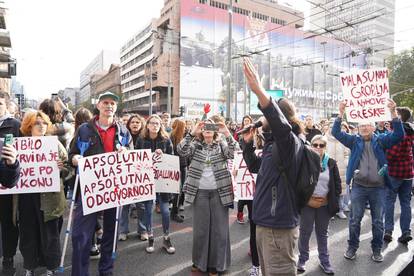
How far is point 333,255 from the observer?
5004 millimetres

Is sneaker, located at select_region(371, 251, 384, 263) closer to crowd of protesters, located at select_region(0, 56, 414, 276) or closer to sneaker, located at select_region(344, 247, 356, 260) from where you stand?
crowd of protesters, located at select_region(0, 56, 414, 276)

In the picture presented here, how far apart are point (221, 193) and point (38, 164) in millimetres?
2222

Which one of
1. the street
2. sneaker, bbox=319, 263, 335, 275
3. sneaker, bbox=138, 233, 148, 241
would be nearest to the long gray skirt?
the street

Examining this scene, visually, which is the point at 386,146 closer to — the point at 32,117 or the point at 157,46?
the point at 32,117

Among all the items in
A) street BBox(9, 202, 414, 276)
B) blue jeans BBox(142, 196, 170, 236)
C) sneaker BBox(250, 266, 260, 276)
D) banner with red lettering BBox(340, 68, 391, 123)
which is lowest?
street BBox(9, 202, 414, 276)

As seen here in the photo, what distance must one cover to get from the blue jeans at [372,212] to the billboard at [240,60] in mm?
42243

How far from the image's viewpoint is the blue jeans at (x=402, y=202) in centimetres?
549

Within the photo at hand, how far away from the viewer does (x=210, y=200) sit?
→ 4.21 metres

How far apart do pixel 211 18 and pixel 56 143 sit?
60.6 m

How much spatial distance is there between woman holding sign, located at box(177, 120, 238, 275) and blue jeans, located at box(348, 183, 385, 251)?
1.87 m

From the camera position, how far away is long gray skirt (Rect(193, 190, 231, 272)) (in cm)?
414

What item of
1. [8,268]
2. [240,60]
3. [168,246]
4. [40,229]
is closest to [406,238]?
[168,246]

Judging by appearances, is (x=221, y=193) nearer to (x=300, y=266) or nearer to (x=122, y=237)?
(x=300, y=266)

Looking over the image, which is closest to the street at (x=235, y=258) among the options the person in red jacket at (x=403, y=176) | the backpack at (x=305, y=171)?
the person in red jacket at (x=403, y=176)
